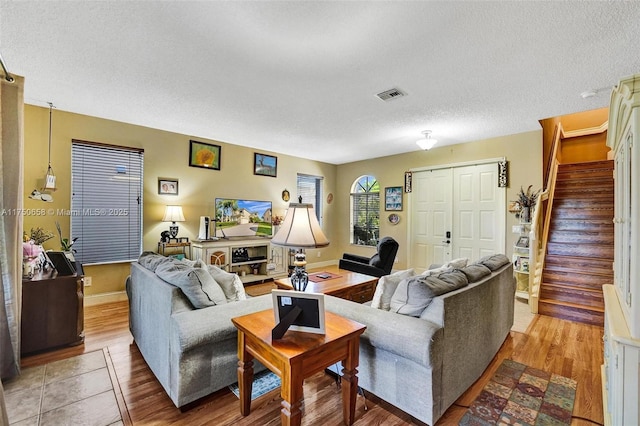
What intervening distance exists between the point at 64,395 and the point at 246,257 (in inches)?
127

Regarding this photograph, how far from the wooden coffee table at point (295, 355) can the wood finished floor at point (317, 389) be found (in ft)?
0.53

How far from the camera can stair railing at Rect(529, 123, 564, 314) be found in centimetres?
380

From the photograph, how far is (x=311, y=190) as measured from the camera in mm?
6738

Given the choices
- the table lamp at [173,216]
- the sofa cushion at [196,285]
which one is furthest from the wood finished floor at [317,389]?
the table lamp at [173,216]

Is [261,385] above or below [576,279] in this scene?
below

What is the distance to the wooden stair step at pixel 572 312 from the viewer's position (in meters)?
3.35

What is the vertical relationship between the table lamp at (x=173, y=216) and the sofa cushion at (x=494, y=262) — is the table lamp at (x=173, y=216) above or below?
above

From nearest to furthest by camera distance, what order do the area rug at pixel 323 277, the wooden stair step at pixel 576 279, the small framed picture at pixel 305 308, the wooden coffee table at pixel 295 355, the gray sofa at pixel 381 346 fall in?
the wooden coffee table at pixel 295 355 < the small framed picture at pixel 305 308 < the gray sofa at pixel 381 346 < the area rug at pixel 323 277 < the wooden stair step at pixel 576 279

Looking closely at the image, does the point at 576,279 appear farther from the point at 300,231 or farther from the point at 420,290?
the point at 300,231

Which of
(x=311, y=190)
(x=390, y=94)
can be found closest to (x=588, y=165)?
(x=390, y=94)

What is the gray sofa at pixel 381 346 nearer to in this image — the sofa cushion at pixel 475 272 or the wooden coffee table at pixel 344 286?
the sofa cushion at pixel 475 272

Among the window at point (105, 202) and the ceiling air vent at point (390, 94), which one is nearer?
the ceiling air vent at point (390, 94)

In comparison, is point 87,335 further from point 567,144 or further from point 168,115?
point 567,144

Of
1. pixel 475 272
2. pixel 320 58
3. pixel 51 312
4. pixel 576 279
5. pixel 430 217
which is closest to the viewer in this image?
pixel 475 272
